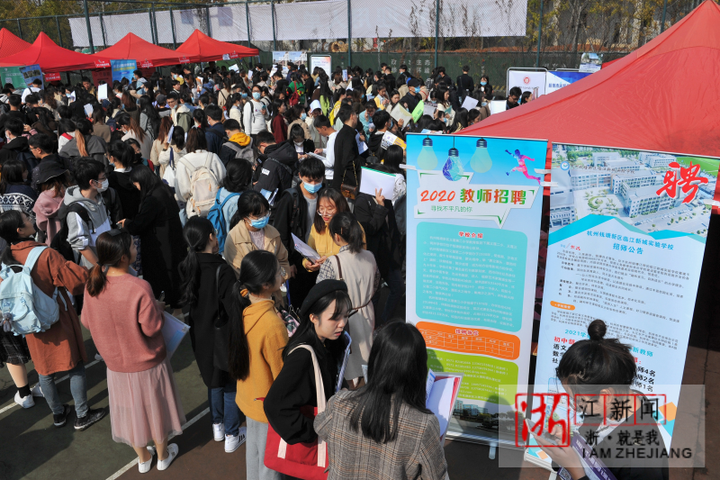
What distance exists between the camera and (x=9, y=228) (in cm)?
Answer: 342

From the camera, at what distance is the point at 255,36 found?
24484 mm

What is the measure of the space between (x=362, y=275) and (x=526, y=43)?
73.9 feet

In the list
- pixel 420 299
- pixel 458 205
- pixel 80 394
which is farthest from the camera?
pixel 80 394

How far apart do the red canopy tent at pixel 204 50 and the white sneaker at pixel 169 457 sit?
15.0m

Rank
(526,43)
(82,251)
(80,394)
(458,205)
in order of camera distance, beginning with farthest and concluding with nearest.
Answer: (526,43) → (82,251) → (80,394) → (458,205)

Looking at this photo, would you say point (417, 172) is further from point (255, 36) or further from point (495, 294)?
point (255, 36)

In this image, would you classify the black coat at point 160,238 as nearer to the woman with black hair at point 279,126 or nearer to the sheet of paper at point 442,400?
the sheet of paper at point 442,400

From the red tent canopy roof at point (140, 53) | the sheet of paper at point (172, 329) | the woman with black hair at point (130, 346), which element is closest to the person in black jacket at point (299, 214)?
the sheet of paper at point (172, 329)

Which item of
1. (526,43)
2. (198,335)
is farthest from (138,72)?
(526,43)

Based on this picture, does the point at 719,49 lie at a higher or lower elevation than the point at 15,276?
higher

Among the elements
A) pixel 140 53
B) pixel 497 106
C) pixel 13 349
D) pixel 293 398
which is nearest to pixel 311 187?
pixel 13 349

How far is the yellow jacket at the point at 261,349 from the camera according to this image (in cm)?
261

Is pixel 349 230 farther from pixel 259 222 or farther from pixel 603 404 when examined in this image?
pixel 603 404

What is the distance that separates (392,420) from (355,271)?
5.79ft
